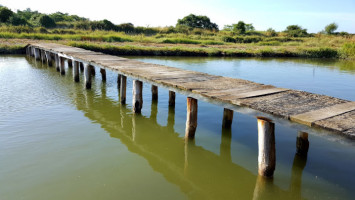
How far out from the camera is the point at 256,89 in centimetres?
516

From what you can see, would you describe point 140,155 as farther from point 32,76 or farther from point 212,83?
point 32,76

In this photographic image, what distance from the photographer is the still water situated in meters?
3.85

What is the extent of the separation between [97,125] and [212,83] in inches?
99.7

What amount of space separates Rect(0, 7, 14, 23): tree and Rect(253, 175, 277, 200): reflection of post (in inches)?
1509

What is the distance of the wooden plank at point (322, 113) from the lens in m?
3.37

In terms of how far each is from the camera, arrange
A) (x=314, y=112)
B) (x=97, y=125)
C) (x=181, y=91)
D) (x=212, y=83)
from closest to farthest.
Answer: (x=314, y=112) < (x=181, y=91) < (x=212, y=83) < (x=97, y=125)

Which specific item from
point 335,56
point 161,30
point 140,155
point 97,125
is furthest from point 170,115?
point 161,30

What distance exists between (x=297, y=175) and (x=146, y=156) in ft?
7.59

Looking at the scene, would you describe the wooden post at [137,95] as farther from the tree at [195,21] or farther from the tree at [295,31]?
the tree at [195,21]

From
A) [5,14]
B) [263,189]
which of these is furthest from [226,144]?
[5,14]

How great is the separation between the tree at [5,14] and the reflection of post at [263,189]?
3833cm

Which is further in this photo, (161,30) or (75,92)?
(161,30)

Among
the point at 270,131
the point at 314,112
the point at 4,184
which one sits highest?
the point at 314,112

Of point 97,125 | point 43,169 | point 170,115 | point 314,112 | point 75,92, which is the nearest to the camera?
point 314,112
